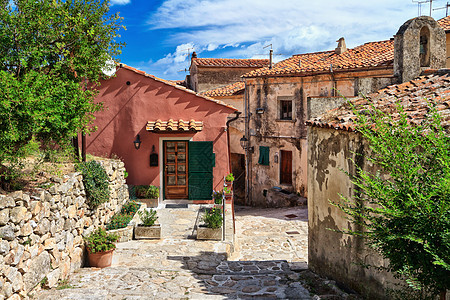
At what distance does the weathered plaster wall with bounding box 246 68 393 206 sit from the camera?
20406 millimetres

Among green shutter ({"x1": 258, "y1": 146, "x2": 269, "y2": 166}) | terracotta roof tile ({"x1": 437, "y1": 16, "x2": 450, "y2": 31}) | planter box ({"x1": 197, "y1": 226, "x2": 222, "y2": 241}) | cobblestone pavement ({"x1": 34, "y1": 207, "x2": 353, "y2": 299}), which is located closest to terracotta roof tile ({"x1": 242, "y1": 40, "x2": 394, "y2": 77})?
terracotta roof tile ({"x1": 437, "y1": 16, "x2": 450, "y2": 31})

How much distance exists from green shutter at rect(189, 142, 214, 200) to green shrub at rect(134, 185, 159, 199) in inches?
47.8

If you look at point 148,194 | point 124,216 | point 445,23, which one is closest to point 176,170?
point 148,194

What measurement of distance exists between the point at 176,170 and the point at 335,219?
7.50 m

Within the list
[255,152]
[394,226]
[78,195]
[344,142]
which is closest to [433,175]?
[394,226]

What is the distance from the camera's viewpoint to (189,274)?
8422 mm

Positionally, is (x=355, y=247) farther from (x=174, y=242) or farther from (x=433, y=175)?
(x=174, y=242)

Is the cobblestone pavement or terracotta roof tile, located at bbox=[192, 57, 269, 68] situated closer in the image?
the cobblestone pavement

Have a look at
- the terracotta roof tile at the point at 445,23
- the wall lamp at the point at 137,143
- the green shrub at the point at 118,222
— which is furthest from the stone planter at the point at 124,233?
the terracotta roof tile at the point at 445,23

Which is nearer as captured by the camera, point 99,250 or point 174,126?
point 99,250

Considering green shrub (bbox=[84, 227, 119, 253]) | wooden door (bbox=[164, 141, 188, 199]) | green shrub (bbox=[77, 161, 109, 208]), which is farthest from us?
wooden door (bbox=[164, 141, 188, 199])

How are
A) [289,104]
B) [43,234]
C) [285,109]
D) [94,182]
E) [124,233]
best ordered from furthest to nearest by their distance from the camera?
[285,109] → [289,104] → [124,233] → [94,182] → [43,234]

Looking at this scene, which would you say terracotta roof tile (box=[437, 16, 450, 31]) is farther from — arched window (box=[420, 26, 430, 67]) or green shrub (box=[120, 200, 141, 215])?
green shrub (box=[120, 200, 141, 215])

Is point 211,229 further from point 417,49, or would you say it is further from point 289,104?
point 289,104
